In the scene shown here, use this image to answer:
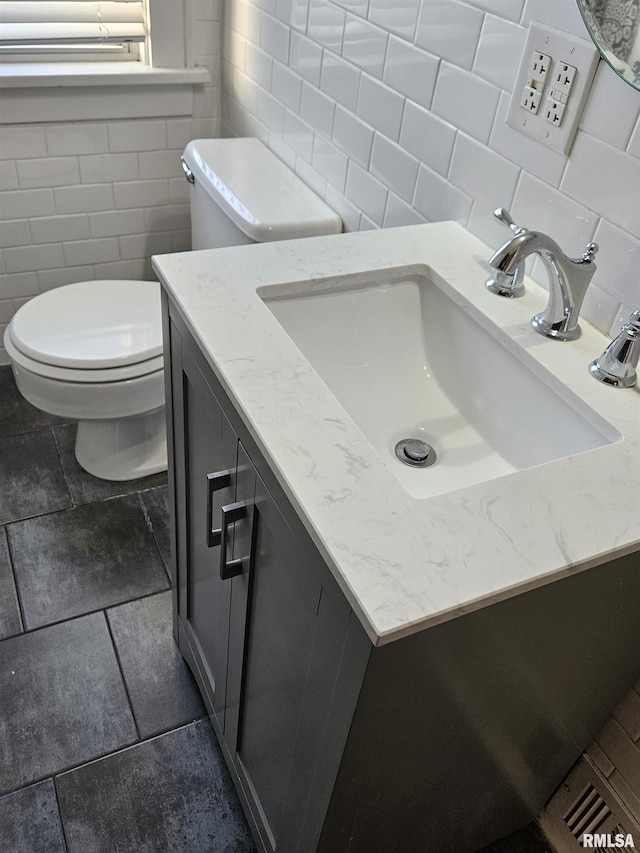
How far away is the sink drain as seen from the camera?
37.4 inches

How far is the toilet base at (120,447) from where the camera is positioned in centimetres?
183

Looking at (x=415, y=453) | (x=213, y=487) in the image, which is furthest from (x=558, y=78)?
(x=213, y=487)

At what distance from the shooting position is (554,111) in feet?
3.08

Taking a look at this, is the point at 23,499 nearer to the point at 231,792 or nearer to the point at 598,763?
the point at 231,792

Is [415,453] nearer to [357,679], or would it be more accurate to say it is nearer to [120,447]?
[357,679]

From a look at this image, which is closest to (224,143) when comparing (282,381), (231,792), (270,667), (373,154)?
(373,154)

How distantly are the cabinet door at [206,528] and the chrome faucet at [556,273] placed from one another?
1.31 feet

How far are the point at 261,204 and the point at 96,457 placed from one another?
80 centimetres

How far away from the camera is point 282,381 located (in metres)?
0.81

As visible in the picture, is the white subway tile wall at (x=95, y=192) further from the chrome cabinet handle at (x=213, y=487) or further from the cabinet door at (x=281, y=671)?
the cabinet door at (x=281, y=671)

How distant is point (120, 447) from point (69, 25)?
108 centimetres

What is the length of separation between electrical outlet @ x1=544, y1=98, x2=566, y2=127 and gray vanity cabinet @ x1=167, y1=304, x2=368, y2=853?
1.85ft

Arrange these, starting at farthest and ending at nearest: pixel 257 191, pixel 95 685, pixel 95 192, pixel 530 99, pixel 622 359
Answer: pixel 95 192 < pixel 257 191 < pixel 95 685 < pixel 530 99 < pixel 622 359

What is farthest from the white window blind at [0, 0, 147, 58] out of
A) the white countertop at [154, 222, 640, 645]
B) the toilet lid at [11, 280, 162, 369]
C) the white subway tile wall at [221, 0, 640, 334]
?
the white countertop at [154, 222, 640, 645]
